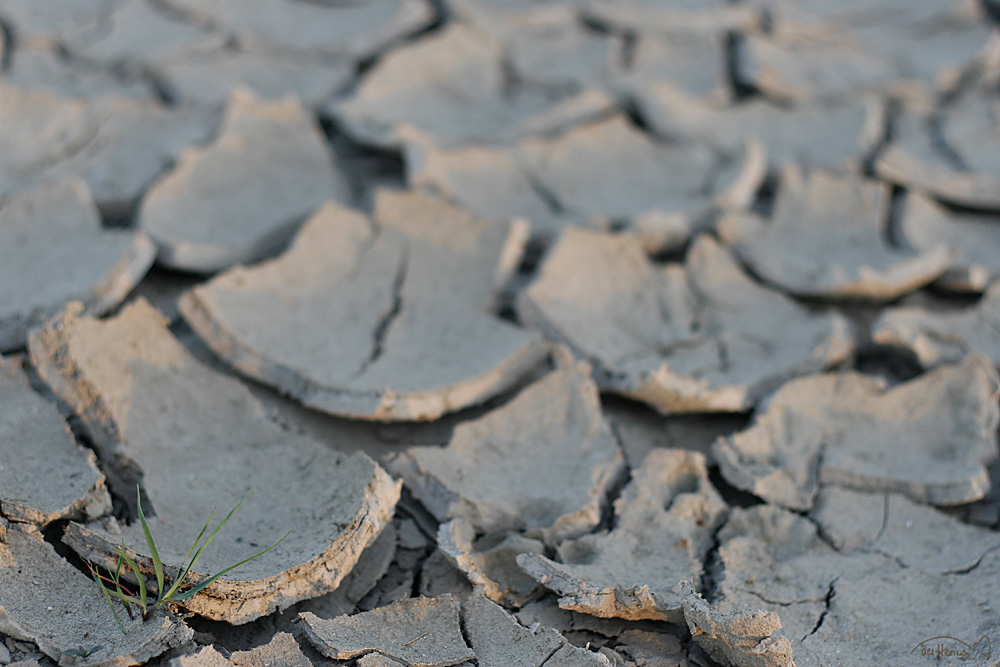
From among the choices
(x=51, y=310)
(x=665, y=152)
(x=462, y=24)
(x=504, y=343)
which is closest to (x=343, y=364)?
(x=504, y=343)

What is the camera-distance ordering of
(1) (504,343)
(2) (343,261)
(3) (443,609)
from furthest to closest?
(2) (343,261)
(1) (504,343)
(3) (443,609)

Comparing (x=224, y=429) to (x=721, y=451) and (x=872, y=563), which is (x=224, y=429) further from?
(x=872, y=563)

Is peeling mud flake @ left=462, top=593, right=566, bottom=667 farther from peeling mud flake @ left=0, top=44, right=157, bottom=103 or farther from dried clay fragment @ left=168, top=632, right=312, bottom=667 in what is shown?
peeling mud flake @ left=0, top=44, right=157, bottom=103

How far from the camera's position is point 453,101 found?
231cm

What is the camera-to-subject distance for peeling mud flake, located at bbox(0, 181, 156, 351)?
5.00 ft

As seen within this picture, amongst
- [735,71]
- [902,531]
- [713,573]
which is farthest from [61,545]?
[735,71]

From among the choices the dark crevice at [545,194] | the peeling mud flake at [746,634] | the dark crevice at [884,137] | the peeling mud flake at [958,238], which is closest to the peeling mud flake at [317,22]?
the dark crevice at [545,194]

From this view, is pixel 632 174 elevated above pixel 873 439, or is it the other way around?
pixel 632 174

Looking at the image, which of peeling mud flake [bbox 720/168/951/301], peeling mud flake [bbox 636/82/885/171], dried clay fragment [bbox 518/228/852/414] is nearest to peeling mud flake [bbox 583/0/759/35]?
peeling mud flake [bbox 636/82/885/171]

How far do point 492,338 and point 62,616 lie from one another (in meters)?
0.82

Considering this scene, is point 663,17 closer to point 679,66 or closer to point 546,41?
point 679,66

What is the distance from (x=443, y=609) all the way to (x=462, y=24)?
5.96 ft

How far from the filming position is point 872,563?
134cm

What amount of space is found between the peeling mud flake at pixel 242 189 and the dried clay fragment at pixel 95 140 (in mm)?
76
